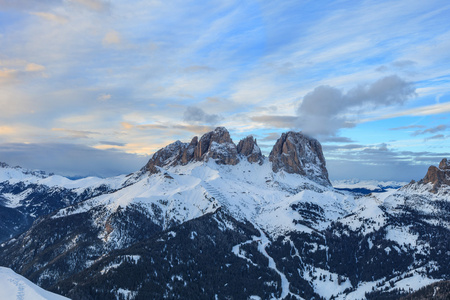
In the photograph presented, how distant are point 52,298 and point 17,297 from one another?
10006 millimetres

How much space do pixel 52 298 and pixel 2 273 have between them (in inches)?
1517

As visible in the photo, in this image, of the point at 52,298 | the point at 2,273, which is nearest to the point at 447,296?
the point at 52,298

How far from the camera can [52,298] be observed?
107188 mm

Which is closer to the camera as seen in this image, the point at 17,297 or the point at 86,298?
the point at 17,297

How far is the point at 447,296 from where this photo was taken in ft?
647

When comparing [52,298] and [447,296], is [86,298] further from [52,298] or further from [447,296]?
[447,296]

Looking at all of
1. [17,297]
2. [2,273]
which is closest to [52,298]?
[17,297]

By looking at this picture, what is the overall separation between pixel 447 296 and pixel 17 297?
225 m

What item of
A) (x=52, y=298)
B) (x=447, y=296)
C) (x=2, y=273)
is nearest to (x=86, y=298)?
(x=2, y=273)

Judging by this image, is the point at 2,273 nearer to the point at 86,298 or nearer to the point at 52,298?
the point at 52,298

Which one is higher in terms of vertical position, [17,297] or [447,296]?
[17,297]

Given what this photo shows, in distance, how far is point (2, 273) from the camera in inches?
5094

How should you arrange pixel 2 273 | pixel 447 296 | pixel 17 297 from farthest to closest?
pixel 447 296
pixel 2 273
pixel 17 297

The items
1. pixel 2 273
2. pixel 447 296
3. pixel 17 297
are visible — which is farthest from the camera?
pixel 447 296
